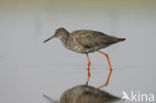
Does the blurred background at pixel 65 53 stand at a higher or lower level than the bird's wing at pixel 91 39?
lower

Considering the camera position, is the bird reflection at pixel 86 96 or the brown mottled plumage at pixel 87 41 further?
the brown mottled plumage at pixel 87 41

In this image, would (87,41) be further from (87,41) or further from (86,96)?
(86,96)

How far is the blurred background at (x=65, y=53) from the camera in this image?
6785 mm

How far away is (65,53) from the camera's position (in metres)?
9.03

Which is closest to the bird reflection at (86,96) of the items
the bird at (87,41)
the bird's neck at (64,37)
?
the bird at (87,41)

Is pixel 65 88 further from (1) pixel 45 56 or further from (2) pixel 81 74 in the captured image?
(1) pixel 45 56

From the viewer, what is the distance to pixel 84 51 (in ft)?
26.2

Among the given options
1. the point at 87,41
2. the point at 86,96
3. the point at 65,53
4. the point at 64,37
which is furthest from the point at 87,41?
the point at 86,96

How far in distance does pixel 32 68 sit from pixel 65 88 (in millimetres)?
1365

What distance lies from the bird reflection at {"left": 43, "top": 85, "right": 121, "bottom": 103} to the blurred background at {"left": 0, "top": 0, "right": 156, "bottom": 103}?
15 centimetres

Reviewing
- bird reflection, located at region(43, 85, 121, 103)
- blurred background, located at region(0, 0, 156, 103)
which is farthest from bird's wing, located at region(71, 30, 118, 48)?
bird reflection, located at region(43, 85, 121, 103)

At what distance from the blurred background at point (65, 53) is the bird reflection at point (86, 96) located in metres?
0.15

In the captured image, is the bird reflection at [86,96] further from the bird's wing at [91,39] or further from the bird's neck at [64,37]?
→ the bird's neck at [64,37]

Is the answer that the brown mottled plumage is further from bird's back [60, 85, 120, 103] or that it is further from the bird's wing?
bird's back [60, 85, 120, 103]
